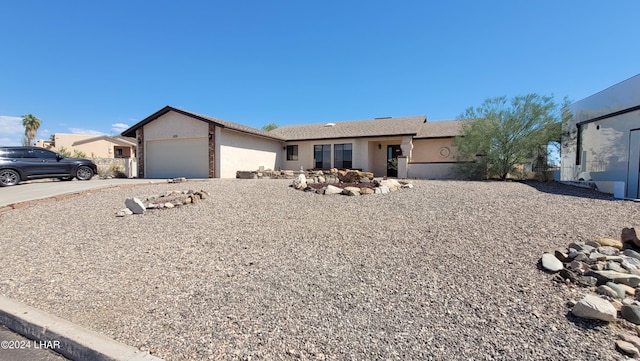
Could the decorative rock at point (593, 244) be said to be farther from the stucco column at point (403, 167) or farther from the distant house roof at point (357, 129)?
the distant house roof at point (357, 129)

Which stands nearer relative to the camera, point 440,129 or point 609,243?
point 609,243

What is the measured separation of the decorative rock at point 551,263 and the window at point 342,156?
16.4 m

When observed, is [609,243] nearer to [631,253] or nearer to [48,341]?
[631,253]

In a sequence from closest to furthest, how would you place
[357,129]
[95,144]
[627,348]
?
1. [627,348]
2. [357,129]
3. [95,144]

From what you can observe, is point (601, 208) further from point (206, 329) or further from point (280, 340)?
point (206, 329)

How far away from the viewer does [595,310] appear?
288cm

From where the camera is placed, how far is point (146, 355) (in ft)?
8.54

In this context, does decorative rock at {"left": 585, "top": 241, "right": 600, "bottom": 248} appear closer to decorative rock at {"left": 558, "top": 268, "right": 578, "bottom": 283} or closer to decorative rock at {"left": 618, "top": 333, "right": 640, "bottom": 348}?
decorative rock at {"left": 558, "top": 268, "right": 578, "bottom": 283}

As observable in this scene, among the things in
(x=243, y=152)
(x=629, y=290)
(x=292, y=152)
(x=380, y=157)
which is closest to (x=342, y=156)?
(x=380, y=157)

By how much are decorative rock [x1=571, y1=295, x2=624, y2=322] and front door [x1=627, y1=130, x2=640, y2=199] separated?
34.0ft

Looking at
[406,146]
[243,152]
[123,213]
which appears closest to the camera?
[123,213]

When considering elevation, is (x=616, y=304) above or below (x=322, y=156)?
below

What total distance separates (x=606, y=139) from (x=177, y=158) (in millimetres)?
21477

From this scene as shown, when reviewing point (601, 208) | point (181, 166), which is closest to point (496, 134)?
point (601, 208)
